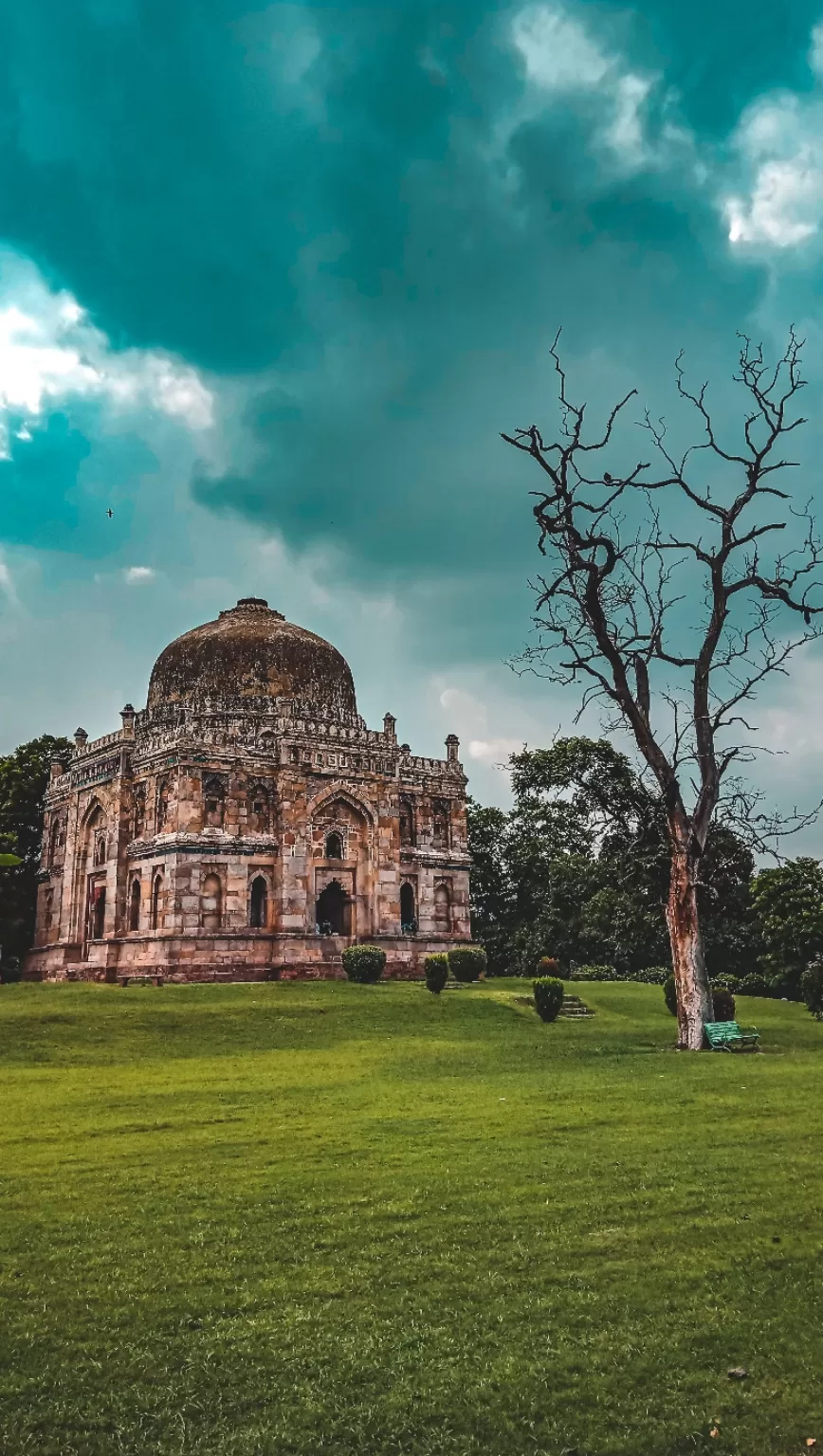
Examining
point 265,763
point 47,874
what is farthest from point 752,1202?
point 47,874

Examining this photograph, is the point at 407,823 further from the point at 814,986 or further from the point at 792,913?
the point at 814,986

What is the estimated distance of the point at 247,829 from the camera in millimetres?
33844

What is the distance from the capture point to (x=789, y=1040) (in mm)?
23047

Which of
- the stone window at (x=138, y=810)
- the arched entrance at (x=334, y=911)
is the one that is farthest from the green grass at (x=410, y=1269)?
the arched entrance at (x=334, y=911)

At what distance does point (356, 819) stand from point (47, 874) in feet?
38.7

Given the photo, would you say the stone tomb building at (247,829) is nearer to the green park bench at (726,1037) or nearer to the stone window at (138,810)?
the stone window at (138,810)

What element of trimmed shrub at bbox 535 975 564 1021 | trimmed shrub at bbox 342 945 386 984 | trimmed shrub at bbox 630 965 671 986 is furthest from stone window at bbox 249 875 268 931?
trimmed shrub at bbox 630 965 671 986

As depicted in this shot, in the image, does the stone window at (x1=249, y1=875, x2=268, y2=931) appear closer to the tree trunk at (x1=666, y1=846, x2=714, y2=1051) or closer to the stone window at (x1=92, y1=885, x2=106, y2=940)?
the stone window at (x1=92, y1=885, x2=106, y2=940)

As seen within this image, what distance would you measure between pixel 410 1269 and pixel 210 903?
25.4m

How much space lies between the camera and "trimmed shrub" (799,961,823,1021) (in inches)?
1016

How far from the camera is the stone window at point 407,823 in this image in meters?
38.6

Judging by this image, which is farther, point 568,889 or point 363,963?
point 568,889

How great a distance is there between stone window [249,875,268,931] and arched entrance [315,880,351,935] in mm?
2316

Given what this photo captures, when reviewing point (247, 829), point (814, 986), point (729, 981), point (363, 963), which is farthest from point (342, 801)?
point (814, 986)
